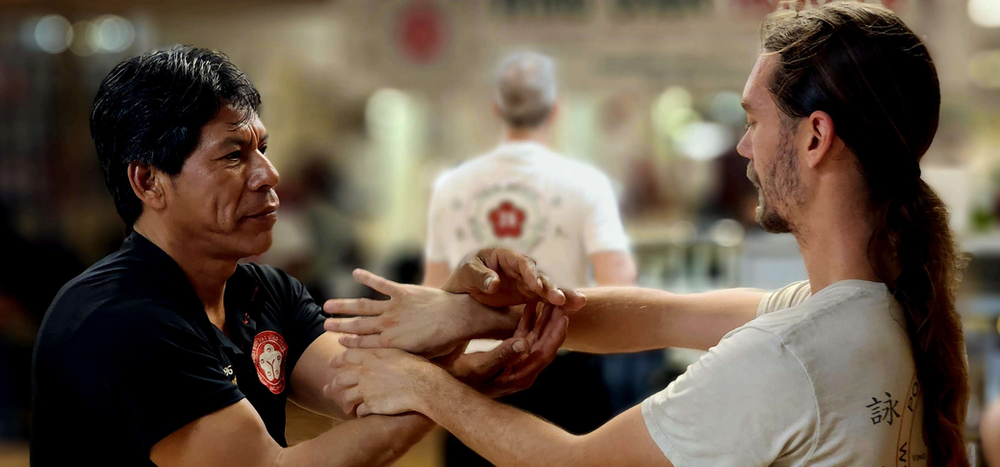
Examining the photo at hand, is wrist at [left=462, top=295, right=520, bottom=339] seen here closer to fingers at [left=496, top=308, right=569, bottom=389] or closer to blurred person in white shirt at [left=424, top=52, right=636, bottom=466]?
fingers at [left=496, top=308, right=569, bottom=389]

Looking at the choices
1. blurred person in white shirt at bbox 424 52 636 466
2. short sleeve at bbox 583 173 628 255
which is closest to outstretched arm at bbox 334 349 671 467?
blurred person in white shirt at bbox 424 52 636 466

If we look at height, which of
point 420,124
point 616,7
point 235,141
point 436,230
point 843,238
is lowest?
point 420,124

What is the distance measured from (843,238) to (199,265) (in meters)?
1.18

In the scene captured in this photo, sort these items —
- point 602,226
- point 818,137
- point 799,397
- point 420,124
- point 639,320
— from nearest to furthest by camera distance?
point 799,397
point 818,137
point 639,320
point 602,226
point 420,124

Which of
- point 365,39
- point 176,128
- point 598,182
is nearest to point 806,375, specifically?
point 176,128

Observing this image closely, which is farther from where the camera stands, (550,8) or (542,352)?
(550,8)

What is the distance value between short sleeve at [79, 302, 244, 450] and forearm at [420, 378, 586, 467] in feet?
1.28

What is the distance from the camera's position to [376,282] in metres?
1.93

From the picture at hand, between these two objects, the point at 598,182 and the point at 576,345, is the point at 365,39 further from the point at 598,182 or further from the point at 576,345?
the point at 576,345

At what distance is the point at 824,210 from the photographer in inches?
62.9

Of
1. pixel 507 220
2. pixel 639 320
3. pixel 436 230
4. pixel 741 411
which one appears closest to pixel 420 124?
pixel 436 230

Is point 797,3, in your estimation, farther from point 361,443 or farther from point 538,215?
point 538,215

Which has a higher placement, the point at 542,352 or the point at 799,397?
the point at 799,397

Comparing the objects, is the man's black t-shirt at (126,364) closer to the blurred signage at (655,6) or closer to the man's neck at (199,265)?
the man's neck at (199,265)
